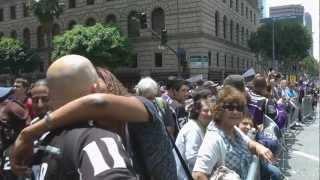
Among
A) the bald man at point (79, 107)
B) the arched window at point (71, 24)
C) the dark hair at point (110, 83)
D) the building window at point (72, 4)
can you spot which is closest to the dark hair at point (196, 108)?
the dark hair at point (110, 83)

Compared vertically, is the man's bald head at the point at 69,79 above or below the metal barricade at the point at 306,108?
above

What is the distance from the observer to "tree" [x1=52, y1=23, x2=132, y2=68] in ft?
149

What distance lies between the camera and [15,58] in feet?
182

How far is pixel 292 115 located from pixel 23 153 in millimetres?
15781

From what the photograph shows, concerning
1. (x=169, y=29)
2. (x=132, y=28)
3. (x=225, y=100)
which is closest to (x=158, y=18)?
(x=169, y=29)

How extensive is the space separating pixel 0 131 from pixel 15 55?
5297cm

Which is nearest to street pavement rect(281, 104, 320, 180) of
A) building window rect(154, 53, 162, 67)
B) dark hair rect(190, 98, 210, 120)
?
dark hair rect(190, 98, 210, 120)

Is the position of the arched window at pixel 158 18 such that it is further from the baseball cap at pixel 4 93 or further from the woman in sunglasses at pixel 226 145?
the woman in sunglasses at pixel 226 145

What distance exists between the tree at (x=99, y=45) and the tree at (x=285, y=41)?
1971cm

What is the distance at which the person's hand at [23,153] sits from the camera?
7.04 ft

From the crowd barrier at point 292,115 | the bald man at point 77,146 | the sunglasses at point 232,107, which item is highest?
the bald man at point 77,146

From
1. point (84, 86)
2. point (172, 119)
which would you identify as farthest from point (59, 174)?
point (172, 119)

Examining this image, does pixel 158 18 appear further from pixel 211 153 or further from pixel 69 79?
pixel 69 79

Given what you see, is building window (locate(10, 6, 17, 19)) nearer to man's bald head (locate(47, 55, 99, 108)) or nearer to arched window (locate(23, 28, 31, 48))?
Answer: arched window (locate(23, 28, 31, 48))
